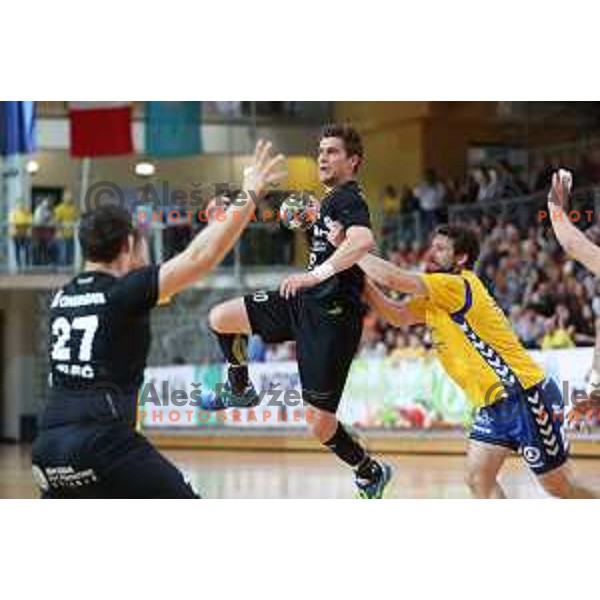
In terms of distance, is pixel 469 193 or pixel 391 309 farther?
pixel 469 193

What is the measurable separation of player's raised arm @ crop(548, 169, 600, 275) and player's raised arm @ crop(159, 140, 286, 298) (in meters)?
2.27

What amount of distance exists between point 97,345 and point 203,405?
5.04 m

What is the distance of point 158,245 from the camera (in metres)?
22.8

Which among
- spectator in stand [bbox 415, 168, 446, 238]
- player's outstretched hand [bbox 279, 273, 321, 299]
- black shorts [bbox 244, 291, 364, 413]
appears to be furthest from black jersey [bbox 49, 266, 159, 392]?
spectator in stand [bbox 415, 168, 446, 238]

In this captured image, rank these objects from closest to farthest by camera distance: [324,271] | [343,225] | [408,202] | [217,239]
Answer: [217,239], [324,271], [343,225], [408,202]

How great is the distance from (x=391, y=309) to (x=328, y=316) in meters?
0.43

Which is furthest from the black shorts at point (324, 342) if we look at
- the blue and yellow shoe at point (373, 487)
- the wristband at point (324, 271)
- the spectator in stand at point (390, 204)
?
the spectator in stand at point (390, 204)

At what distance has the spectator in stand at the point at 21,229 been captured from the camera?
25.2 m

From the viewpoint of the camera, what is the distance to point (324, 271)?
8852 mm

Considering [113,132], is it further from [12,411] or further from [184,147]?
[12,411]

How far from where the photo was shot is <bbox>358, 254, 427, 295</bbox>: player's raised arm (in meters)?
9.00

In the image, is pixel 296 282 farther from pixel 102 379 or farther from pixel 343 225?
pixel 102 379

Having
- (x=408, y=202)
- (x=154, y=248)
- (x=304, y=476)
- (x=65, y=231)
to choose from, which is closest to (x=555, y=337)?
(x=304, y=476)
